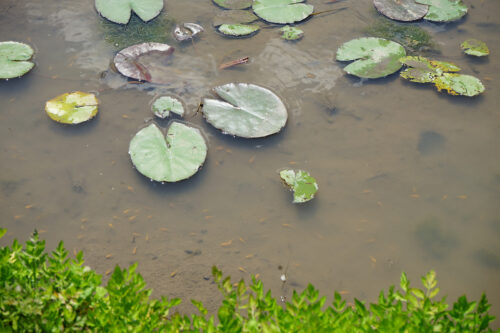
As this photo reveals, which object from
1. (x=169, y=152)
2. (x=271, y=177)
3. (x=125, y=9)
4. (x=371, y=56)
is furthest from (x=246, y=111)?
(x=125, y=9)

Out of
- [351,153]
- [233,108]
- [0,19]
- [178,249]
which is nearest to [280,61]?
[233,108]

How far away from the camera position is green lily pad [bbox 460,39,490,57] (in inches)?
188

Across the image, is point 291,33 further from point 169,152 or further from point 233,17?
point 169,152

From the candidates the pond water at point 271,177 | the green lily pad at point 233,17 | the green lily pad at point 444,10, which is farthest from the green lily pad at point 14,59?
the green lily pad at point 444,10

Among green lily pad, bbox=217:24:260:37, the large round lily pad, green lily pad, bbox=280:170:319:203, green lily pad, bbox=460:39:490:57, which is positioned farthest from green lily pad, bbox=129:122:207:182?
Answer: green lily pad, bbox=460:39:490:57

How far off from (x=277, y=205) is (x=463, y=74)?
9.06 ft

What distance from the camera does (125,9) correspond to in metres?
4.96

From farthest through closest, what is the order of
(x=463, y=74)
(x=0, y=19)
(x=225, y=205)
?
(x=0, y=19) < (x=463, y=74) < (x=225, y=205)

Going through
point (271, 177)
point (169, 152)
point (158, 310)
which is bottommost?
point (271, 177)

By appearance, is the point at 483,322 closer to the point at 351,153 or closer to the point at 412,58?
the point at 351,153

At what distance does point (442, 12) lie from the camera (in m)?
5.20

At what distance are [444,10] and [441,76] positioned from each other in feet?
4.30

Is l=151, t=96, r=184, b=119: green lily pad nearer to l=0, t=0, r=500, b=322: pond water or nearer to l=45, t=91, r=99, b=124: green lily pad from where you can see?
l=0, t=0, r=500, b=322: pond water

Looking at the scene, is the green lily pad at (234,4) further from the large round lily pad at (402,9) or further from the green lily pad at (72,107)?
the green lily pad at (72,107)
